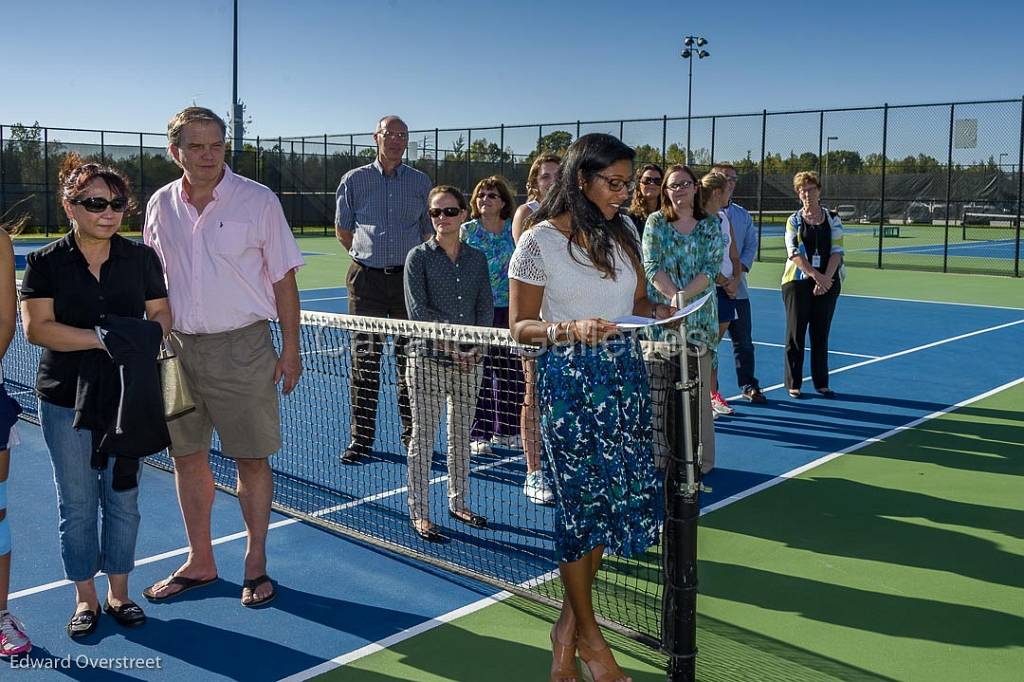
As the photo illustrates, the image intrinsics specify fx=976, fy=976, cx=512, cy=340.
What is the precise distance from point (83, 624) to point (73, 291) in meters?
1.46

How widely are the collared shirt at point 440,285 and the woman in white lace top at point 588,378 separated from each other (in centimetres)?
206

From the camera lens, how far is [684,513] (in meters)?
3.78

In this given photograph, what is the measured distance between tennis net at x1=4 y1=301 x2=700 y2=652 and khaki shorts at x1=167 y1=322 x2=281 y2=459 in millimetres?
→ 655

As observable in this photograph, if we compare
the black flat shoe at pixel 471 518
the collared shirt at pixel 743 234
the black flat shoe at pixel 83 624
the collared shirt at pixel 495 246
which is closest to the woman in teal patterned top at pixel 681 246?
the collared shirt at pixel 495 246

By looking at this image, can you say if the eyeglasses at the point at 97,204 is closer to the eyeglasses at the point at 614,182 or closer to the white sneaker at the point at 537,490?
the eyeglasses at the point at 614,182

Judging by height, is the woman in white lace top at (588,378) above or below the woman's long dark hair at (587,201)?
below

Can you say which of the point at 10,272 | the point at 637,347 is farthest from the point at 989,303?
the point at 10,272

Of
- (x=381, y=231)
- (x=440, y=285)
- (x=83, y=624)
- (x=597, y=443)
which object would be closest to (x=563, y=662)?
(x=597, y=443)

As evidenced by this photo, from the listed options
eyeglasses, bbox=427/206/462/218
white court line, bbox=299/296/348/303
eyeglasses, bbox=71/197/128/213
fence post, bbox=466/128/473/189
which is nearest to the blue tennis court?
eyeglasses, bbox=427/206/462/218

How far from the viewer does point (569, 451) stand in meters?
3.66

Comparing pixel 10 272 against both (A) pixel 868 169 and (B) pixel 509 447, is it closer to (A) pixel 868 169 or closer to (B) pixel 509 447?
(B) pixel 509 447

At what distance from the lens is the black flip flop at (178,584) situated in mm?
4676

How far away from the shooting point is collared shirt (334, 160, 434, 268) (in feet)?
23.4

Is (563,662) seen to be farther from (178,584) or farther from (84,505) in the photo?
(84,505)
